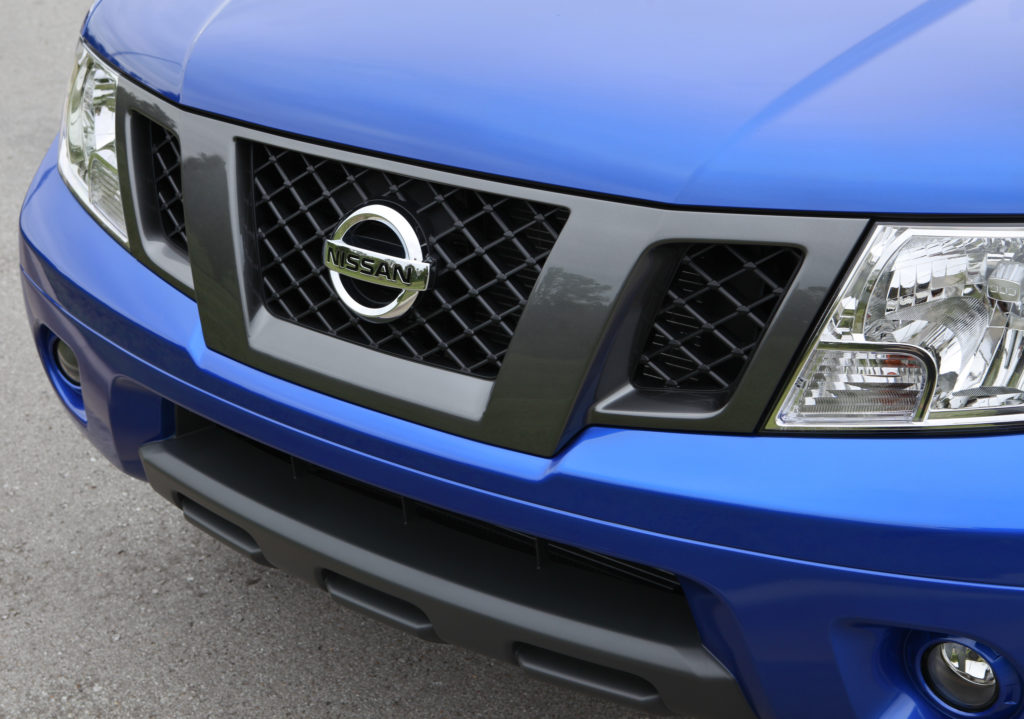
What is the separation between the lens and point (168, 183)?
1.99 m

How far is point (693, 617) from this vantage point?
5.34ft

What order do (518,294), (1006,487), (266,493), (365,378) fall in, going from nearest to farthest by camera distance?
(1006,487) < (518,294) < (365,378) < (266,493)

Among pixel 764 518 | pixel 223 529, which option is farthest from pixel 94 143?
pixel 764 518

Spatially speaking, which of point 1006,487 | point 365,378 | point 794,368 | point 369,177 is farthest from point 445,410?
point 1006,487

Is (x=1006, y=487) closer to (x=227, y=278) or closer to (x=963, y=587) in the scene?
(x=963, y=587)

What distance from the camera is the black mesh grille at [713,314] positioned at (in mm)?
1477

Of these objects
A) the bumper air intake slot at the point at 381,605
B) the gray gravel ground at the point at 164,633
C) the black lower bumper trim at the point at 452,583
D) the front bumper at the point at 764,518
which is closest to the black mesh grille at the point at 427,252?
the front bumper at the point at 764,518

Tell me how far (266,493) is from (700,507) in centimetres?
80

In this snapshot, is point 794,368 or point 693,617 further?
point 693,617

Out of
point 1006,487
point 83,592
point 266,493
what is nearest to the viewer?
point 1006,487

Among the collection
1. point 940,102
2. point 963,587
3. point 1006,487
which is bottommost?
point 963,587

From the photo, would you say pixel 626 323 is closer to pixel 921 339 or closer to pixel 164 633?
pixel 921 339

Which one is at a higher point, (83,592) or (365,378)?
(365,378)

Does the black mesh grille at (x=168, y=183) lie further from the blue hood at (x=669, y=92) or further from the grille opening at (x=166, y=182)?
the blue hood at (x=669, y=92)
